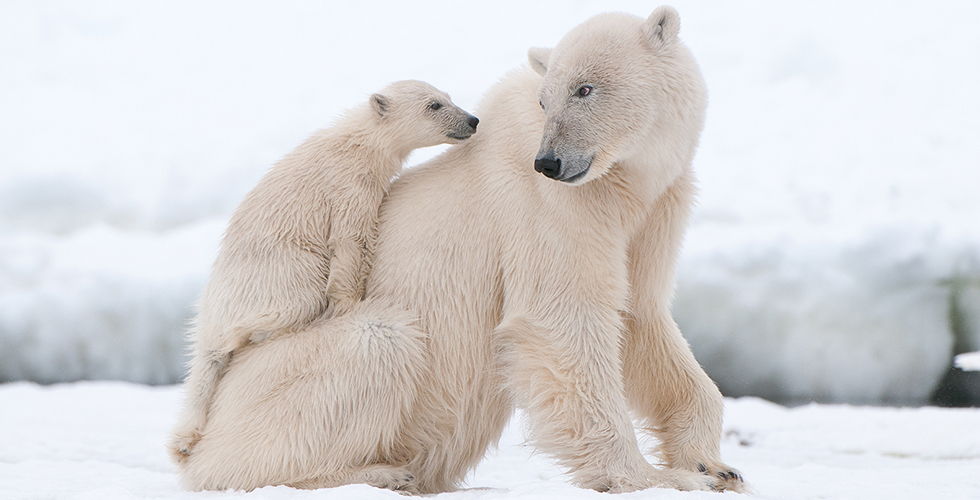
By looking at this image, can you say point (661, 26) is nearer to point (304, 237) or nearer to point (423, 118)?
point (423, 118)

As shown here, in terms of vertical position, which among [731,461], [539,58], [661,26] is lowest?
[731,461]

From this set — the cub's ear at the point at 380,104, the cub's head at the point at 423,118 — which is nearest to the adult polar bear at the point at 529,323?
the cub's head at the point at 423,118

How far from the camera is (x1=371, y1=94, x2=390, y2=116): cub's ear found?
10.0ft

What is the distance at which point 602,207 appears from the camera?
2648 mm

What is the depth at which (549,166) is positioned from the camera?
2.41 metres

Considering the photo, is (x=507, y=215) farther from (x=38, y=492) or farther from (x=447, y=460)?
(x=38, y=492)

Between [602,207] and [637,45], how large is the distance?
573 millimetres

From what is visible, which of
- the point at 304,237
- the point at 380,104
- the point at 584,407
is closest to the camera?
the point at 584,407

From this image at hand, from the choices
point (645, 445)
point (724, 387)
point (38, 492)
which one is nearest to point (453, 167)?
point (645, 445)

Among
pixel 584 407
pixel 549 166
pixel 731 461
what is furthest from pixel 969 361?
pixel 549 166

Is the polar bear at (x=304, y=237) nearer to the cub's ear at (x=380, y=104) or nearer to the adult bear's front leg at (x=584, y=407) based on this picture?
the cub's ear at (x=380, y=104)

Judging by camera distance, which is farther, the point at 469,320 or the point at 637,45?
the point at 469,320

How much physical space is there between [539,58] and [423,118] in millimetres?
541

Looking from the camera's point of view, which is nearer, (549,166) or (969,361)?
(549,166)
